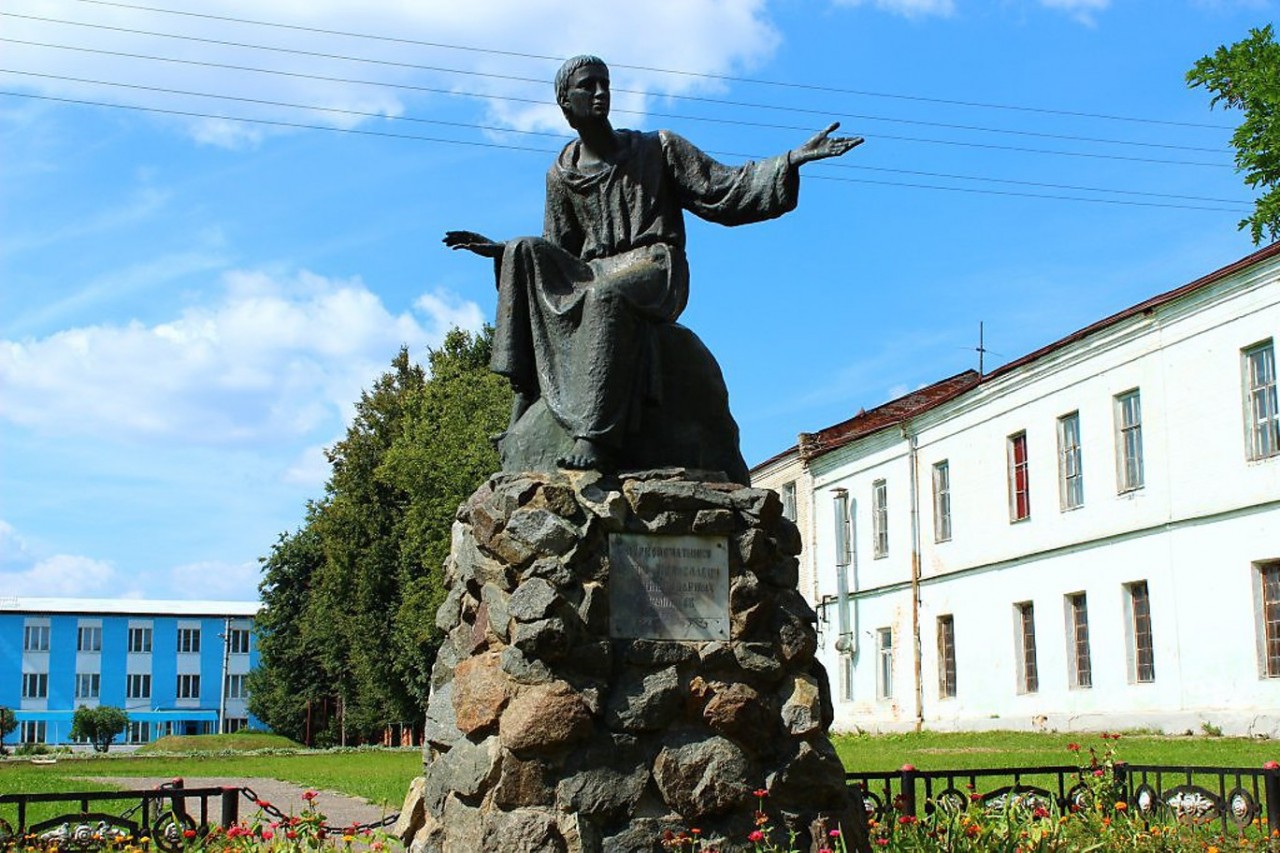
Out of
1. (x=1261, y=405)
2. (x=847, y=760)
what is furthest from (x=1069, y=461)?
(x=847, y=760)

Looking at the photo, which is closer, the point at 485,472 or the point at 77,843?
the point at 77,843

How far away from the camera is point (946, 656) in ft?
102

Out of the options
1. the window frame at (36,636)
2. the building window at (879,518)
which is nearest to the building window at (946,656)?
the building window at (879,518)

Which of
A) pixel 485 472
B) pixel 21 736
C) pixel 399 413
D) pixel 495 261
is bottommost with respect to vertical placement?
pixel 21 736

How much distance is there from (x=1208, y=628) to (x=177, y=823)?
18.2 meters

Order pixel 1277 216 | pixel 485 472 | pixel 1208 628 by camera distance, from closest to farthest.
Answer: pixel 1277 216 < pixel 1208 628 < pixel 485 472

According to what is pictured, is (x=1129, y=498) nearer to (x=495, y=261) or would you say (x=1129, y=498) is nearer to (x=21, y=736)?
(x=495, y=261)

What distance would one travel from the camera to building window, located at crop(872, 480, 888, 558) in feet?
112

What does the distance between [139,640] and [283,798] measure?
185 ft

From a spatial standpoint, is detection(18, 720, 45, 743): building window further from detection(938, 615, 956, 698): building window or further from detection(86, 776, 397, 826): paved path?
detection(938, 615, 956, 698): building window

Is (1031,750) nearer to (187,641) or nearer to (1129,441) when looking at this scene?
(1129,441)

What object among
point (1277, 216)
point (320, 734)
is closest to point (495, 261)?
point (1277, 216)

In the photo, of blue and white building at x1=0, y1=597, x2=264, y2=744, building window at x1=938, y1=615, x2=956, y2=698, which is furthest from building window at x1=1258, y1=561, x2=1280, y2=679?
blue and white building at x1=0, y1=597, x2=264, y2=744

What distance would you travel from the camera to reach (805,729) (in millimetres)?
6637
